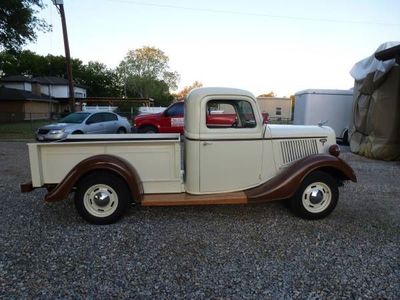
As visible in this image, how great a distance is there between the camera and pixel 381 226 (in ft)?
14.6

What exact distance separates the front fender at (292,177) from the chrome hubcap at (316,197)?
0.26 metres

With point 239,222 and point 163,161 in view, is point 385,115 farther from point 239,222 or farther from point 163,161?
point 163,161

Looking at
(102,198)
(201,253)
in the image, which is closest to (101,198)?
(102,198)

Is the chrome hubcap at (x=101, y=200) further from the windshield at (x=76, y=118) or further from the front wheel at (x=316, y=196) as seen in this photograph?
the windshield at (x=76, y=118)

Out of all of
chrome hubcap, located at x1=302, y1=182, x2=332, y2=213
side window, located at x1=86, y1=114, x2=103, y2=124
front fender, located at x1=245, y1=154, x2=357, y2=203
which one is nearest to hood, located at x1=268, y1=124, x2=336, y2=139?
front fender, located at x1=245, y1=154, x2=357, y2=203

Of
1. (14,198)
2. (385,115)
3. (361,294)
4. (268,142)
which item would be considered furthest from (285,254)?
(385,115)

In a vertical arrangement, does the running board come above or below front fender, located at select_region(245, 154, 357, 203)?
below

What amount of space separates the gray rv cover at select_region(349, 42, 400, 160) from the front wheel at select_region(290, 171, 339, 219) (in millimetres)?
6686

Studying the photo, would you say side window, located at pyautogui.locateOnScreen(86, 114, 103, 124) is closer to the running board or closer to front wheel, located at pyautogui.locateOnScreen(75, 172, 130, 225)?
front wheel, located at pyautogui.locateOnScreen(75, 172, 130, 225)

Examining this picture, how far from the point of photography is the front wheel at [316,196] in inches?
178

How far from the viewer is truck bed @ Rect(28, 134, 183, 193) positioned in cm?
429

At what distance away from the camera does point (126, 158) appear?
4.38 m

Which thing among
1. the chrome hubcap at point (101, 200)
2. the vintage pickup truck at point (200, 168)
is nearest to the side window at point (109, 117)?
the vintage pickup truck at point (200, 168)

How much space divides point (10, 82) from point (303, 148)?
50696 mm
